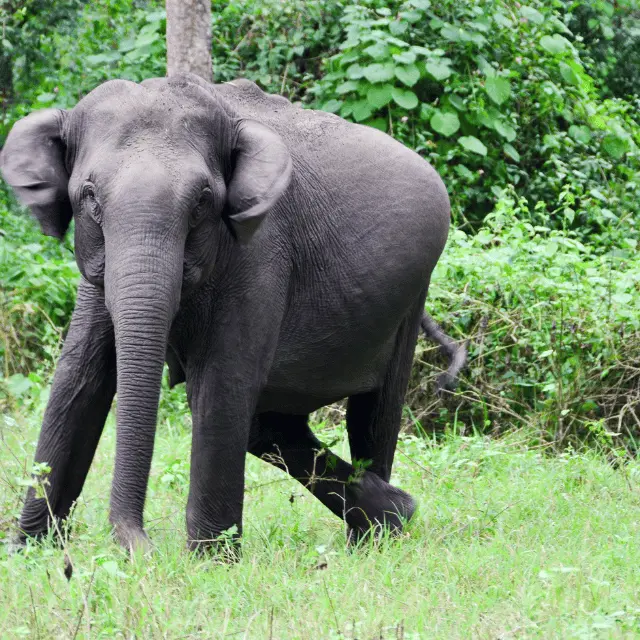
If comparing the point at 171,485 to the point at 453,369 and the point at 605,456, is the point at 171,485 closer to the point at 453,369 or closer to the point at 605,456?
the point at 453,369

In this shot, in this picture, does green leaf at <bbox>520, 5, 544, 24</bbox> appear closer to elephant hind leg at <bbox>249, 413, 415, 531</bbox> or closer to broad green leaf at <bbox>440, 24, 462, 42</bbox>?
broad green leaf at <bbox>440, 24, 462, 42</bbox>

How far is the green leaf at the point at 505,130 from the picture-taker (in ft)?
30.9

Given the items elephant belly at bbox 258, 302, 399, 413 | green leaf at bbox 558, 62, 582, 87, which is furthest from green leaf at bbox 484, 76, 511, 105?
elephant belly at bbox 258, 302, 399, 413

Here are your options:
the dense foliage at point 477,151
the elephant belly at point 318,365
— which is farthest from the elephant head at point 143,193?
the dense foliage at point 477,151

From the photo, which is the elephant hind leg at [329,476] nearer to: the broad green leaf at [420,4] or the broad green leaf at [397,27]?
the broad green leaf at [397,27]

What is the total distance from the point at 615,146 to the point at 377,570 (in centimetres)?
665

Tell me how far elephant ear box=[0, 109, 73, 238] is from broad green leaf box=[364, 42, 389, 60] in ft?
17.3

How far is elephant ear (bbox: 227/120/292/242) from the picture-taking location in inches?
159

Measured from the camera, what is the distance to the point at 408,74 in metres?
9.14

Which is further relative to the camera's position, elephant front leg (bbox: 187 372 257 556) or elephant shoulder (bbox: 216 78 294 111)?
elephant shoulder (bbox: 216 78 294 111)

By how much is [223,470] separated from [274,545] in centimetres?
45

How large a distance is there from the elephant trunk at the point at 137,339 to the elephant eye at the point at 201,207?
18 cm

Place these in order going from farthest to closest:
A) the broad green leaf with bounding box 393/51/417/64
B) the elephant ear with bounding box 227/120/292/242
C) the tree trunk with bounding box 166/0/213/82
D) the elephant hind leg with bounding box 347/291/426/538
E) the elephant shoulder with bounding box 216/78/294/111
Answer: the broad green leaf with bounding box 393/51/417/64 → the tree trunk with bounding box 166/0/213/82 → the elephant hind leg with bounding box 347/291/426/538 → the elephant shoulder with bounding box 216/78/294/111 → the elephant ear with bounding box 227/120/292/242

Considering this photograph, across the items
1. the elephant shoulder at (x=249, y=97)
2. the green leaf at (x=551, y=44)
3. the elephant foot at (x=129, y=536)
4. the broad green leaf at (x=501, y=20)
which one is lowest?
the elephant foot at (x=129, y=536)
